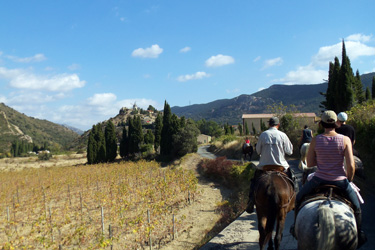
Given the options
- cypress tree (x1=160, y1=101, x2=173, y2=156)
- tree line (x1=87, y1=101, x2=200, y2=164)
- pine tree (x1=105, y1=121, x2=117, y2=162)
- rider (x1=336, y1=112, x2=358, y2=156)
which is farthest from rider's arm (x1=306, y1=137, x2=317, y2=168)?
pine tree (x1=105, y1=121, x2=117, y2=162)

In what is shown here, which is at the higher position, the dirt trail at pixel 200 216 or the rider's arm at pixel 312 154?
the rider's arm at pixel 312 154

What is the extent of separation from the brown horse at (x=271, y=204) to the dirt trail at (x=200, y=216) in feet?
16.4

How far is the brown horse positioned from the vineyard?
526 cm

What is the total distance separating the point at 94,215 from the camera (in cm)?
1389

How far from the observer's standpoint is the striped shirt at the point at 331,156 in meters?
3.65

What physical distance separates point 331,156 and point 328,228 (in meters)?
1.01

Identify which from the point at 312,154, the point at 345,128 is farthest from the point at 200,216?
the point at 312,154

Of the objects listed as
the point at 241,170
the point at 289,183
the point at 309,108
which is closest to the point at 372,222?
the point at 289,183

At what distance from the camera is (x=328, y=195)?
12.0ft

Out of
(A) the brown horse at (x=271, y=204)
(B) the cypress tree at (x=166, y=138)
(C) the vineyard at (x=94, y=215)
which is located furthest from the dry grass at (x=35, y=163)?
(A) the brown horse at (x=271, y=204)

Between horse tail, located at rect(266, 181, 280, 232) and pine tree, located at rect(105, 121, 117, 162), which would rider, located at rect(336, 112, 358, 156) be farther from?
pine tree, located at rect(105, 121, 117, 162)

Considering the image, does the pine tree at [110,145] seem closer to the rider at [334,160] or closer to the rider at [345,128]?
the rider at [345,128]

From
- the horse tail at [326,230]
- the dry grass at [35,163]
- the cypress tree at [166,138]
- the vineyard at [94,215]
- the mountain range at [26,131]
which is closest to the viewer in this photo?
the horse tail at [326,230]

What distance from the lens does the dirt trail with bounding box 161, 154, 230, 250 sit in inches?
404
